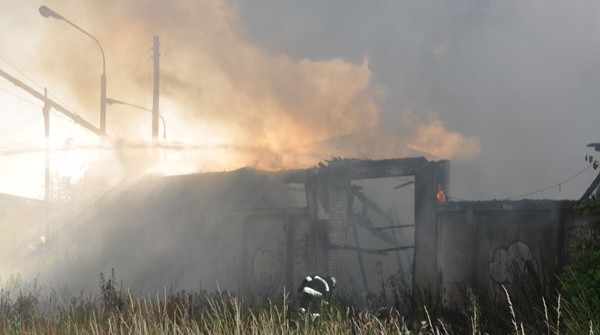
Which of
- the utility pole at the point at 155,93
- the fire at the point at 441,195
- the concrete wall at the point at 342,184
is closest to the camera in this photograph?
the fire at the point at 441,195

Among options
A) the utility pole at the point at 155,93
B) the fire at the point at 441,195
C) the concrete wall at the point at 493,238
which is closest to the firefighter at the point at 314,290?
the concrete wall at the point at 493,238

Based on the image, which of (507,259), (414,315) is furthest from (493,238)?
(414,315)

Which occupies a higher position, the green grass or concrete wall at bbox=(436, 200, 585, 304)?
concrete wall at bbox=(436, 200, 585, 304)

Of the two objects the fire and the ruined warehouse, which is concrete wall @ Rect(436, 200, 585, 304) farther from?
the fire

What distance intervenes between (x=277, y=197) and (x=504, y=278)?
27.7 feet

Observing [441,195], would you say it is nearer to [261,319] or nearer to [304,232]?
[304,232]

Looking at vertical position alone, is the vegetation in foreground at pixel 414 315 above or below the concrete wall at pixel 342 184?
below

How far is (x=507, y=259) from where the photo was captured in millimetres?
14648

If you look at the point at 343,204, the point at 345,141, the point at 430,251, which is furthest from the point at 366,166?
the point at 345,141

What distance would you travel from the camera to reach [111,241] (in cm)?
2661

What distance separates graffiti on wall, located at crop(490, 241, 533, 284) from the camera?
14.4 m

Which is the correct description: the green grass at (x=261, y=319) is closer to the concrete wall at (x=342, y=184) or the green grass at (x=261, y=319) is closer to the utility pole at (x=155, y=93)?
the concrete wall at (x=342, y=184)

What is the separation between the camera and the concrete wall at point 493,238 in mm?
13922

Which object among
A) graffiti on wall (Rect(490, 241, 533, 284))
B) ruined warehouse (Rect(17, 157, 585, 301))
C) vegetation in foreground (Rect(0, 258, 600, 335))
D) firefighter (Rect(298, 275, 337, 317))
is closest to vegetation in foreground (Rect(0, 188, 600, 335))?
vegetation in foreground (Rect(0, 258, 600, 335))
